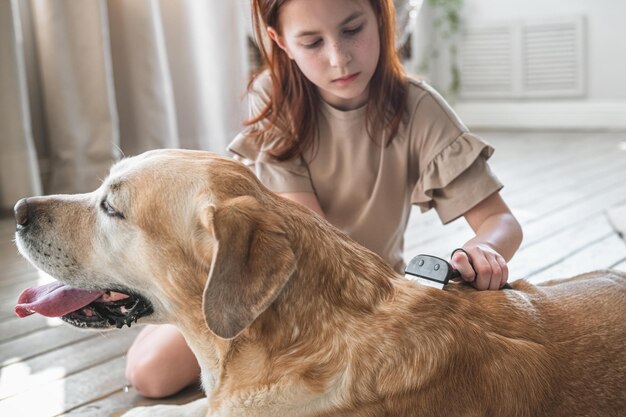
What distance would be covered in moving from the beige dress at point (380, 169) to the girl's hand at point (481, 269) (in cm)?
40

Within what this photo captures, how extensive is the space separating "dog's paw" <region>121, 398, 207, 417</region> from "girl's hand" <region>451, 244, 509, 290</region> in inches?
21.9

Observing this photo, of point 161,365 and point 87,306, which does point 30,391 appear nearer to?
point 161,365

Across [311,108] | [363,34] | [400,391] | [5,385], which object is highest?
[363,34]

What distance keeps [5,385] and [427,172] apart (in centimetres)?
112

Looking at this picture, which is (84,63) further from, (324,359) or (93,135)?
(324,359)

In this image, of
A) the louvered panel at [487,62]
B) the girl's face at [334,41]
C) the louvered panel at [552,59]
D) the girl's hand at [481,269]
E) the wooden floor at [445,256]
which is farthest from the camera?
the louvered panel at [487,62]

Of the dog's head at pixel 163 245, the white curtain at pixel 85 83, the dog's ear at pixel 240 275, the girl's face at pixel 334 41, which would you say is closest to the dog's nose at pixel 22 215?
the dog's head at pixel 163 245

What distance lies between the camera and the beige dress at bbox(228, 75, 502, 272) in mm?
2004

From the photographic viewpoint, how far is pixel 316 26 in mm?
1840

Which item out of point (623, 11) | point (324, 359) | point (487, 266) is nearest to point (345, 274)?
point (324, 359)

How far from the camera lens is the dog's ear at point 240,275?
47.7 inches

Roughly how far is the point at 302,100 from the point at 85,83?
210cm

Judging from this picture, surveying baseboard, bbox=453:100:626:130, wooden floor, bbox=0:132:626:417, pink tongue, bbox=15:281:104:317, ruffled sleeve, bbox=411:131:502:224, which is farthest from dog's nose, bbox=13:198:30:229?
baseboard, bbox=453:100:626:130

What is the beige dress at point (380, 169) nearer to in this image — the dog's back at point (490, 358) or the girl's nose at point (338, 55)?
the girl's nose at point (338, 55)
